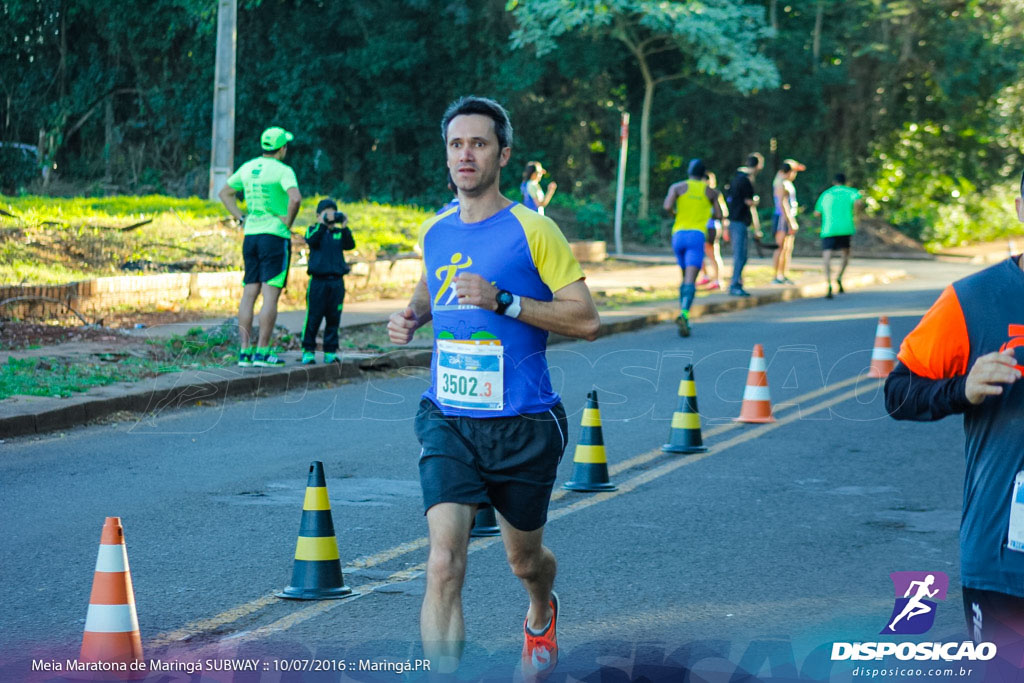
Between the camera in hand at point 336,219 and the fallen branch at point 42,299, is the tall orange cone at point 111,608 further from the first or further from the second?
the fallen branch at point 42,299

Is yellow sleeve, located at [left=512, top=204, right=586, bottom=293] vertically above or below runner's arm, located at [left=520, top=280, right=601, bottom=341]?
above

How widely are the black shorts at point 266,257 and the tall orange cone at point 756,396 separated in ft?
13.8

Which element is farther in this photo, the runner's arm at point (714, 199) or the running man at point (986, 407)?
the runner's arm at point (714, 199)

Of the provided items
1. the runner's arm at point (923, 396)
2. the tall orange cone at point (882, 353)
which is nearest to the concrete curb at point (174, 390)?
the tall orange cone at point (882, 353)

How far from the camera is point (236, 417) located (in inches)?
430

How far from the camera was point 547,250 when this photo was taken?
4.68 m

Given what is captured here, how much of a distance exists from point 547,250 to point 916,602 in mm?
2174

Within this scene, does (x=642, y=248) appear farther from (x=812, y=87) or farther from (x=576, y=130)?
(x=812, y=87)

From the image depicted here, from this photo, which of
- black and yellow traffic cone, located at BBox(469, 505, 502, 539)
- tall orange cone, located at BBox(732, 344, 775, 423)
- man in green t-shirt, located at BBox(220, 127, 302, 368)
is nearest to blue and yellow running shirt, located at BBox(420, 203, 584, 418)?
black and yellow traffic cone, located at BBox(469, 505, 502, 539)

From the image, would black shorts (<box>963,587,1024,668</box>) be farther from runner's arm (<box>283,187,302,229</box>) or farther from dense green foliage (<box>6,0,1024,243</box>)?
dense green foliage (<box>6,0,1024,243</box>)

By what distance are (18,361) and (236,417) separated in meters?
2.17

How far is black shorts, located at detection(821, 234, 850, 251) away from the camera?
23.2m

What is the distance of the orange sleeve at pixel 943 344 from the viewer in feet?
11.7

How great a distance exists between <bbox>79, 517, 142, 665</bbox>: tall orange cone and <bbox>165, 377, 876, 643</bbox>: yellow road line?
585 millimetres
